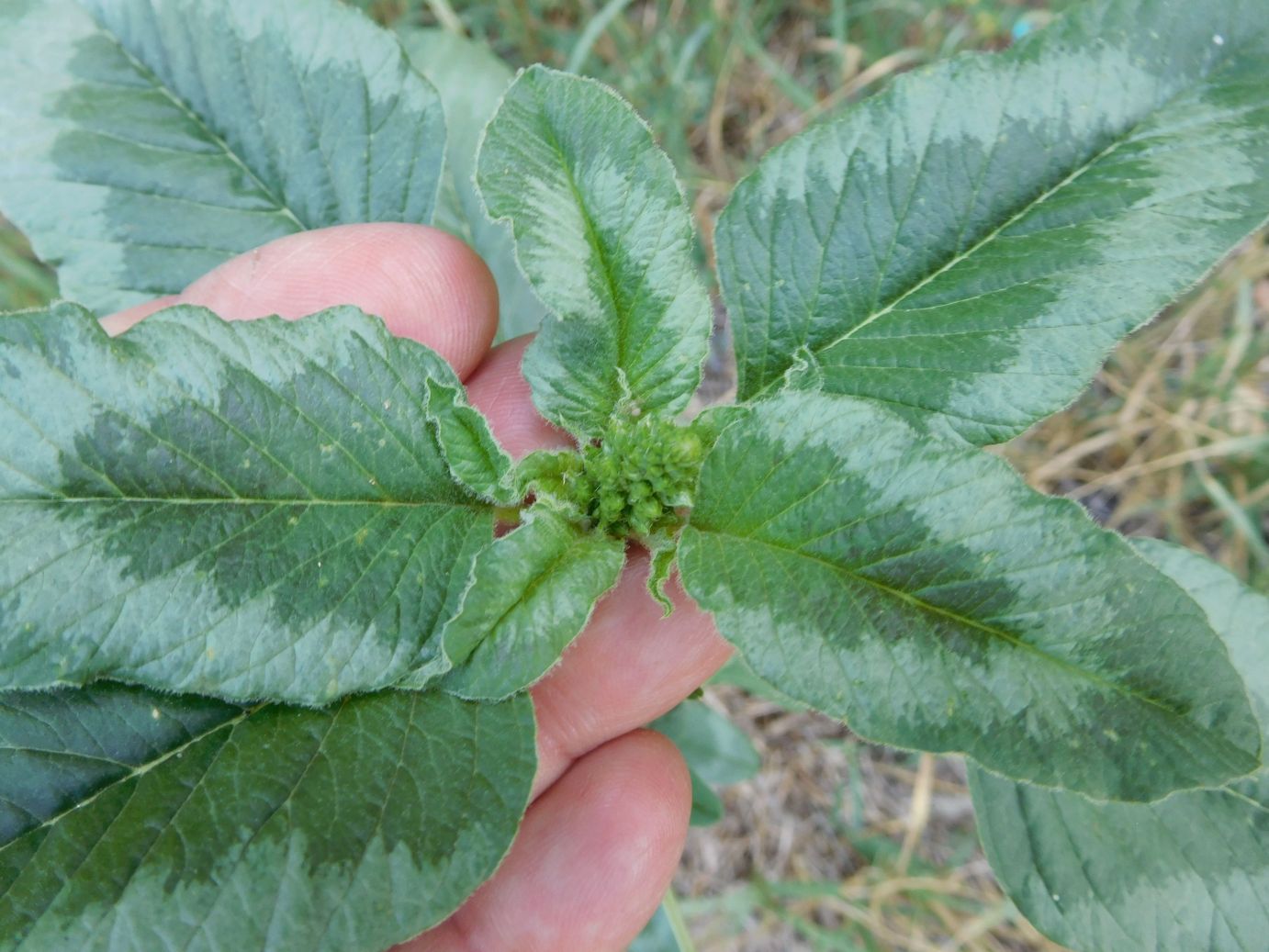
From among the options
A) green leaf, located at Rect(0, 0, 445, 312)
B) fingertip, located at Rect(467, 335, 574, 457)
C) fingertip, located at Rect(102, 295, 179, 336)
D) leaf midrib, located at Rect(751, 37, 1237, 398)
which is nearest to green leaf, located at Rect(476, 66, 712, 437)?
leaf midrib, located at Rect(751, 37, 1237, 398)

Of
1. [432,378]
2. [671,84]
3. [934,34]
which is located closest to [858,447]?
[432,378]

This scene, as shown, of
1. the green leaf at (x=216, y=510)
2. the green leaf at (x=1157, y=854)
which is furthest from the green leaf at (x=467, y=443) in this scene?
the green leaf at (x=1157, y=854)

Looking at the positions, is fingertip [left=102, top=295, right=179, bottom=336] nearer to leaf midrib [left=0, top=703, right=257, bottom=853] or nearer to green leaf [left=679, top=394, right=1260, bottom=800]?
leaf midrib [left=0, top=703, right=257, bottom=853]

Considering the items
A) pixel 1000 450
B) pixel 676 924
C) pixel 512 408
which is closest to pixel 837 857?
pixel 676 924

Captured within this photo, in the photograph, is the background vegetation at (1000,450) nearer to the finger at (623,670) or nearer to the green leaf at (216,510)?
the finger at (623,670)

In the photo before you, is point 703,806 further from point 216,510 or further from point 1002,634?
point 216,510

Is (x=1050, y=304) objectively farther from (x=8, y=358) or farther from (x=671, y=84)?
(x=671, y=84)
